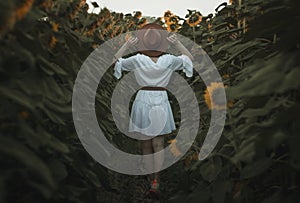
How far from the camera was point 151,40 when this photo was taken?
185 inches

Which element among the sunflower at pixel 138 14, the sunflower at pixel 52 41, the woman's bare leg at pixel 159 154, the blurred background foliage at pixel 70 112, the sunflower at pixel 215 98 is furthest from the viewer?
the sunflower at pixel 138 14

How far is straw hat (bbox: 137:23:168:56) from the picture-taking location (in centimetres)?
467

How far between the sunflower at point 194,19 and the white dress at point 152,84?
1.47 metres

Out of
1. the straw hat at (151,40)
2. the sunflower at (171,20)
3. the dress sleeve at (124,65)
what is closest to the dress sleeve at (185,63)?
the straw hat at (151,40)

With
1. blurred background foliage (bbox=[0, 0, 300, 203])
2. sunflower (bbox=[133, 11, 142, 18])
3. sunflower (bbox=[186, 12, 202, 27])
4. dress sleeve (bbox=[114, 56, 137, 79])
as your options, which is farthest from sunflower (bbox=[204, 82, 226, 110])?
sunflower (bbox=[133, 11, 142, 18])

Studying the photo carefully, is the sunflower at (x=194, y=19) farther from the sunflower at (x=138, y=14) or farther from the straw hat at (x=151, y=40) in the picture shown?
the sunflower at (x=138, y=14)

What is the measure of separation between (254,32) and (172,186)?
2.45 meters

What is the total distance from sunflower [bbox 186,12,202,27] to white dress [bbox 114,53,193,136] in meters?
→ 1.47

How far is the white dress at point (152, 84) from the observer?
4.62 m

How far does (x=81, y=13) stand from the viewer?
3.65 meters

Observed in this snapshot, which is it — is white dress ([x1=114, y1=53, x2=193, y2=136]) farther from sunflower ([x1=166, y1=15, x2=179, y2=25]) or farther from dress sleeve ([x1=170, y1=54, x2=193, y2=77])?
sunflower ([x1=166, y1=15, x2=179, y2=25])

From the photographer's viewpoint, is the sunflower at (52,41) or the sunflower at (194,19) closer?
the sunflower at (52,41)

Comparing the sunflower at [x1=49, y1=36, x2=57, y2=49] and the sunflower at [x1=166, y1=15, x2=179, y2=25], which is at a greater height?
the sunflower at [x1=49, y1=36, x2=57, y2=49]

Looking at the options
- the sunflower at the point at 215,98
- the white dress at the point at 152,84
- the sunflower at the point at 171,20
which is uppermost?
the sunflower at the point at 171,20
